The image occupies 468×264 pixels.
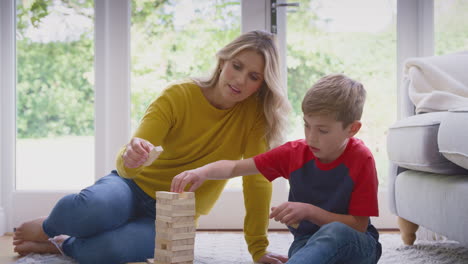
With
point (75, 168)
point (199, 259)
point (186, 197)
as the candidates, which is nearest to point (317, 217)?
point (186, 197)

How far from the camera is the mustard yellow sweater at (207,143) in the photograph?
178 centimetres

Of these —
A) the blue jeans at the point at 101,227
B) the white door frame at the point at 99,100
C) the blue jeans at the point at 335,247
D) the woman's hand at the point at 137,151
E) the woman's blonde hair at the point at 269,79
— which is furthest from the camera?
the white door frame at the point at 99,100

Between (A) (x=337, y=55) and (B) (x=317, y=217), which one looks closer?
(B) (x=317, y=217)

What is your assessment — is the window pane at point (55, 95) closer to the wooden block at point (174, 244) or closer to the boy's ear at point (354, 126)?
the wooden block at point (174, 244)

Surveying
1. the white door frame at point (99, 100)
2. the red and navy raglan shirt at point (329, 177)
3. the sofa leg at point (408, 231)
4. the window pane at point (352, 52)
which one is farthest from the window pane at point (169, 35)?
the red and navy raglan shirt at point (329, 177)

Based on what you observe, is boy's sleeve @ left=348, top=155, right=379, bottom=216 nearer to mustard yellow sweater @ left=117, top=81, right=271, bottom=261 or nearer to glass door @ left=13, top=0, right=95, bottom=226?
mustard yellow sweater @ left=117, top=81, right=271, bottom=261

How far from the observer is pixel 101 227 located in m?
1.64

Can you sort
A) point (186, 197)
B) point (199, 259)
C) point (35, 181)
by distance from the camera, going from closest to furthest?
point (186, 197), point (199, 259), point (35, 181)

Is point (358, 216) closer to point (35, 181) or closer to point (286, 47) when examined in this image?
point (286, 47)

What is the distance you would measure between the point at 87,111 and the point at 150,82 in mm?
343

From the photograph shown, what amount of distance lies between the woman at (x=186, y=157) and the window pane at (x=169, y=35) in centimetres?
76

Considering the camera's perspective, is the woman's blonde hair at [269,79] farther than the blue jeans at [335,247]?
Yes

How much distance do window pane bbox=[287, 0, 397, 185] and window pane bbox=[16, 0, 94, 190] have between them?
1.02 m

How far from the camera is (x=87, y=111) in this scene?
2.60 metres
